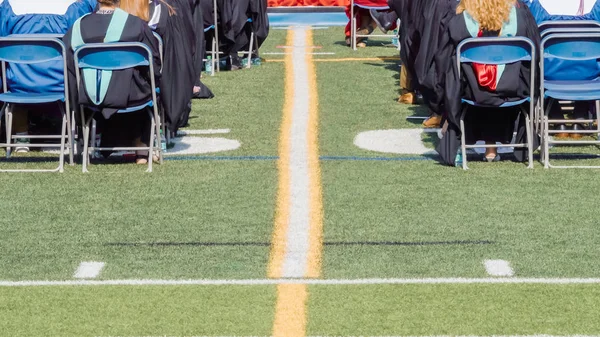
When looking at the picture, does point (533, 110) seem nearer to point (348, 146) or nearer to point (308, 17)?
point (348, 146)

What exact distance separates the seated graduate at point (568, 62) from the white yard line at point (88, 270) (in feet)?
15.0

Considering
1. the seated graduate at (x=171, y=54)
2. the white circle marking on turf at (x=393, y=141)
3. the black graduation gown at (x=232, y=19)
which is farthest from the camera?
the black graduation gown at (x=232, y=19)

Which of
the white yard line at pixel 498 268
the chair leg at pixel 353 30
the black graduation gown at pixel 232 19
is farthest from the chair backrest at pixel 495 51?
the chair leg at pixel 353 30

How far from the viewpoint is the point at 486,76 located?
9141mm

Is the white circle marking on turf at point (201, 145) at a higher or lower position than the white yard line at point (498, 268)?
lower

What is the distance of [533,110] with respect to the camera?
934 centimetres

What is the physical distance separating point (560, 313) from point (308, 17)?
17263 mm

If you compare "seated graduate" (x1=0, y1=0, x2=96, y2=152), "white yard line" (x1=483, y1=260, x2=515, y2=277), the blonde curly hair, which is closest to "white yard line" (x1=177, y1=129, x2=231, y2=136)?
"seated graduate" (x1=0, y1=0, x2=96, y2=152)

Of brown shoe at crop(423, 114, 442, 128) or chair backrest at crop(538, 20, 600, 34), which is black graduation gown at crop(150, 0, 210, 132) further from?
chair backrest at crop(538, 20, 600, 34)

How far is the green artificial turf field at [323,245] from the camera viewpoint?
5637 mm

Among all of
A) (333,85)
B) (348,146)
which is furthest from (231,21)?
(348,146)

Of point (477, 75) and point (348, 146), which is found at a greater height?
point (477, 75)

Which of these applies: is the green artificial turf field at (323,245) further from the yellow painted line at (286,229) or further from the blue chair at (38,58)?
the blue chair at (38,58)

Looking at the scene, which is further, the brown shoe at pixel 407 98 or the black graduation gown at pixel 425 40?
the brown shoe at pixel 407 98
